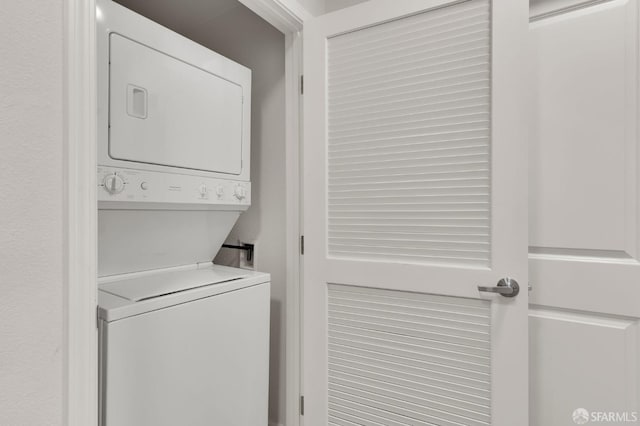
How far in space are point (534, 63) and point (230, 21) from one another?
161 cm

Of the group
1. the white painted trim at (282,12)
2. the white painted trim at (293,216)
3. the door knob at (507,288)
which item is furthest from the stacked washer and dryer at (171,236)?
the door knob at (507,288)

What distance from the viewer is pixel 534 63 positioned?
52.6 inches

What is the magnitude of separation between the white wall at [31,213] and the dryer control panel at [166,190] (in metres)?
0.52

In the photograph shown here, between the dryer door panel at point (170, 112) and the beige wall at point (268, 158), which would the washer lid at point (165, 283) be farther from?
the dryer door panel at point (170, 112)

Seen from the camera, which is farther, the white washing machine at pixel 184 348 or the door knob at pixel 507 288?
the door knob at pixel 507 288

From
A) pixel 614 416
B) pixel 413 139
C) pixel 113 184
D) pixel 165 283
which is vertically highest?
pixel 413 139

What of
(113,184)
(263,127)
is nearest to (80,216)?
(113,184)

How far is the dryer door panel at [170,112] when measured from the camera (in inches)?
48.6

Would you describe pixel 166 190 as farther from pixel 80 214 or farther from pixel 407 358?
pixel 407 358

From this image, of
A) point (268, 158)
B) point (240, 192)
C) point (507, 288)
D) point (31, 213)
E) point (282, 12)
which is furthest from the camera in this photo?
point (268, 158)

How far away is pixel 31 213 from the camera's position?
665 mm

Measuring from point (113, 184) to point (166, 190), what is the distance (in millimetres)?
210

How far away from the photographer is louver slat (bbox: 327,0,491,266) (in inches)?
49.7

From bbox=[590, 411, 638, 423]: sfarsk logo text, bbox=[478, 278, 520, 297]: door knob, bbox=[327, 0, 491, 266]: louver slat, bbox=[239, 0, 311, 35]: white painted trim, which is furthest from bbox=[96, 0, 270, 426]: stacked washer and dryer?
bbox=[590, 411, 638, 423]: sfarsk logo text
